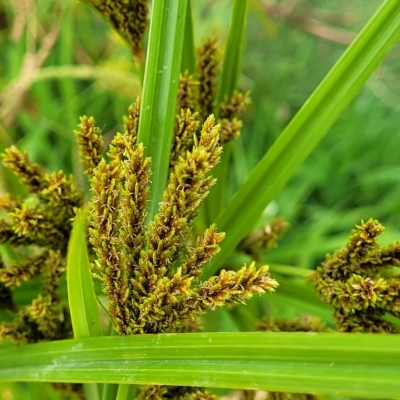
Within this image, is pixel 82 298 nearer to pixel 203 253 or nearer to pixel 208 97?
pixel 203 253

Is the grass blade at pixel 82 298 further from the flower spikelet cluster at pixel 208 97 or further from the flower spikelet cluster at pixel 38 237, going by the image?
the flower spikelet cluster at pixel 208 97

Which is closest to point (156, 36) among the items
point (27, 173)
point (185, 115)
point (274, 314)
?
point (185, 115)

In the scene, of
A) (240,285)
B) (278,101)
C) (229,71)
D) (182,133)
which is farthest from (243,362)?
(278,101)

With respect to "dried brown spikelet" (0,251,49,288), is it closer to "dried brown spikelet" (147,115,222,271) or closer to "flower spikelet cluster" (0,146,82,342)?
"flower spikelet cluster" (0,146,82,342)

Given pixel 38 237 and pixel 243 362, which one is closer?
pixel 243 362

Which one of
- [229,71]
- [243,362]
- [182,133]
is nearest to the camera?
[243,362]

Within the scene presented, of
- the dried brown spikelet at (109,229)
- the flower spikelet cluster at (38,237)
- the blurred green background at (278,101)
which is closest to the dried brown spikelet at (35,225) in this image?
the flower spikelet cluster at (38,237)
